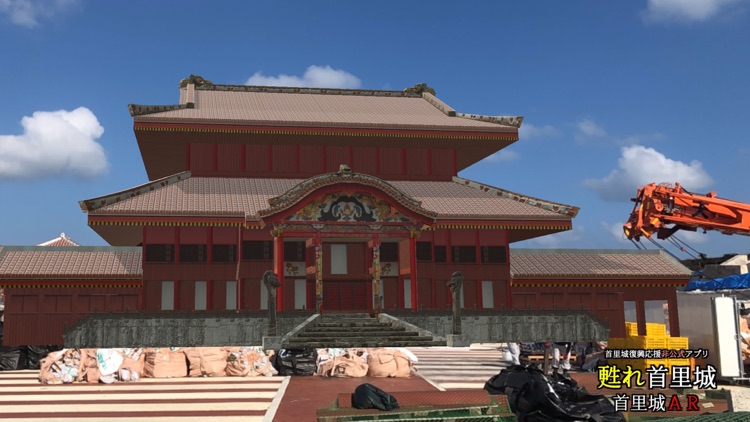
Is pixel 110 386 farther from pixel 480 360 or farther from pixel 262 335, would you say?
pixel 480 360

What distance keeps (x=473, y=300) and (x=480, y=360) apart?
21.5 feet

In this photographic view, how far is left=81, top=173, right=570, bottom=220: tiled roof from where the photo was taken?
92.9ft

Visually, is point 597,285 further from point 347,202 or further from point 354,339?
point 354,339

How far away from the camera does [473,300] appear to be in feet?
102

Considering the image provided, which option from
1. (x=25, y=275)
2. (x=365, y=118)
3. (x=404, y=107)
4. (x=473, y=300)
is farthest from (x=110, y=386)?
(x=404, y=107)

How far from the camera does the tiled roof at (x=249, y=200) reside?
1115 inches

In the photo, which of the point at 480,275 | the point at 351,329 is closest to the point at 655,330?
the point at 480,275

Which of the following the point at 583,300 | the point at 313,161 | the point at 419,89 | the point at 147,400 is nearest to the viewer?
the point at 147,400

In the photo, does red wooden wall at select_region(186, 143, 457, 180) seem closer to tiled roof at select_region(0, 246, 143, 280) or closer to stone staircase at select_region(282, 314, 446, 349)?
tiled roof at select_region(0, 246, 143, 280)

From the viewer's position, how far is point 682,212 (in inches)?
1367

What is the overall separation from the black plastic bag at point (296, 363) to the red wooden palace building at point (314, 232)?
5824 mm

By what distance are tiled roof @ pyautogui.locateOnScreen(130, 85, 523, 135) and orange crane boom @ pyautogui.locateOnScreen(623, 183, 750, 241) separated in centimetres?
827

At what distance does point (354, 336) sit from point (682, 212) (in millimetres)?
19760

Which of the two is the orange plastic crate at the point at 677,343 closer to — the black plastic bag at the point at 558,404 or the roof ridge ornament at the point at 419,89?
the black plastic bag at the point at 558,404
